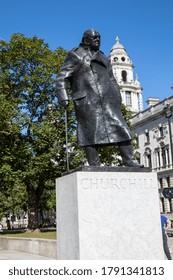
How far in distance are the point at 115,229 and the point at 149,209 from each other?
2.47 ft

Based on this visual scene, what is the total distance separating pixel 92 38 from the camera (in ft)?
25.7

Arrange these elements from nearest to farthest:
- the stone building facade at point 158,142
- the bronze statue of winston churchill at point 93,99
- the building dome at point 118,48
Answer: the bronze statue of winston churchill at point 93,99
the stone building facade at point 158,142
the building dome at point 118,48

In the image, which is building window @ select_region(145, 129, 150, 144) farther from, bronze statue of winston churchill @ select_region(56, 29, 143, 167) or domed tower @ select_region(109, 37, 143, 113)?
bronze statue of winston churchill @ select_region(56, 29, 143, 167)

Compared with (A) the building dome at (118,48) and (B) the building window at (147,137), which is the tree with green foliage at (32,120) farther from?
(A) the building dome at (118,48)

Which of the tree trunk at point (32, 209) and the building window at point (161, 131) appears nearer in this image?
the tree trunk at point (32, 209)

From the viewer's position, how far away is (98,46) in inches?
313

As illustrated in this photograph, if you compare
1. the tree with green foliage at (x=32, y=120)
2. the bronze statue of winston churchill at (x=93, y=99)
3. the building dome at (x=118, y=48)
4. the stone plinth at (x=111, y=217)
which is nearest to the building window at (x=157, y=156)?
the tree with green foliage at (x=32, y=120)

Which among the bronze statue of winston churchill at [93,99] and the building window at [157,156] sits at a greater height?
the building window at [157,156]

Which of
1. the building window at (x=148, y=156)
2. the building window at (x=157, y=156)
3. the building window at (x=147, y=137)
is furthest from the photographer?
the building window at (x=148, y=156)

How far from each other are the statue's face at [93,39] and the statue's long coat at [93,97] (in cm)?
15

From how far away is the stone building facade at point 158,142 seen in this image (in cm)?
5903

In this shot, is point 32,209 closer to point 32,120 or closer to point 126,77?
point 32,120

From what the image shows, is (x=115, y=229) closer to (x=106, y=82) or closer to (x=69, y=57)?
(x=106, y=82)
